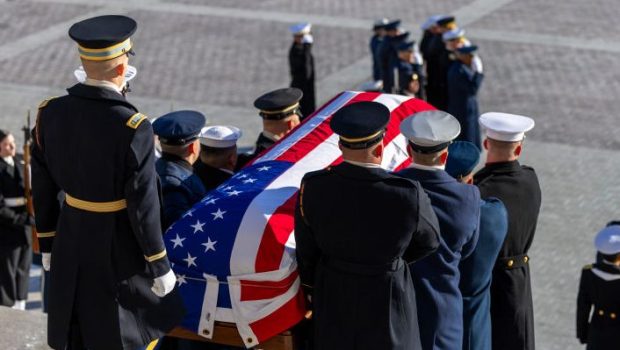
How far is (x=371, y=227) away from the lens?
4160 millimetres

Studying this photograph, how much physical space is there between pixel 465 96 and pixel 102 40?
714 cm

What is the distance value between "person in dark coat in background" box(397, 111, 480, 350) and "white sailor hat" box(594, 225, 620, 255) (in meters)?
1.56

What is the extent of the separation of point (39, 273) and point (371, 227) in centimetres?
514

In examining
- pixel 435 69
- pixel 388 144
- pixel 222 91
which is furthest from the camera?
pixel 222 91

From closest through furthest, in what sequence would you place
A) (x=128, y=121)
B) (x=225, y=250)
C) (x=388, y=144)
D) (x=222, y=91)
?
(x=128, y=121), (x=225, y=250), (x=388, y=144), (x=222, y=91)

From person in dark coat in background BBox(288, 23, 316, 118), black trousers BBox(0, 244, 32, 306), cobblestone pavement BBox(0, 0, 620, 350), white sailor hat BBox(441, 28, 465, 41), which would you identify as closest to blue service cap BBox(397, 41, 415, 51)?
white sailor hat BBox(441, 28, 465, 41)

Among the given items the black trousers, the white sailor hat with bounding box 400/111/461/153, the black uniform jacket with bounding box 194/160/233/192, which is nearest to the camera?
the white sailor hat with bounding box 400/111/461/153

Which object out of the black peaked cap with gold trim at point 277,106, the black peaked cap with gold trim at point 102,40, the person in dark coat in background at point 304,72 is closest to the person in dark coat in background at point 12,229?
the black peaked cap with gold trim at point 277,106

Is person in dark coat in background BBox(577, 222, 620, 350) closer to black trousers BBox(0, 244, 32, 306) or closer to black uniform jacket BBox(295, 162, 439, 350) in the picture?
black uniform jacket BBox(295, 162, 439, 350)

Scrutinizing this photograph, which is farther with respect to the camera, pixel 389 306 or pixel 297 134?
pixel 297 134

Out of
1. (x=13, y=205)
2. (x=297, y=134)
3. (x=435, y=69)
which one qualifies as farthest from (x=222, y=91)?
(x=297, y=134)

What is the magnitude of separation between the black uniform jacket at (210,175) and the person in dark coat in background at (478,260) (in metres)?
1.33

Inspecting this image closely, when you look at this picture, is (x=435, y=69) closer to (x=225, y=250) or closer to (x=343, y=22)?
(x=343, y=22)

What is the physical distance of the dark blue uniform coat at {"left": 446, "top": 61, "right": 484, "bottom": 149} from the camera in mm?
10805
